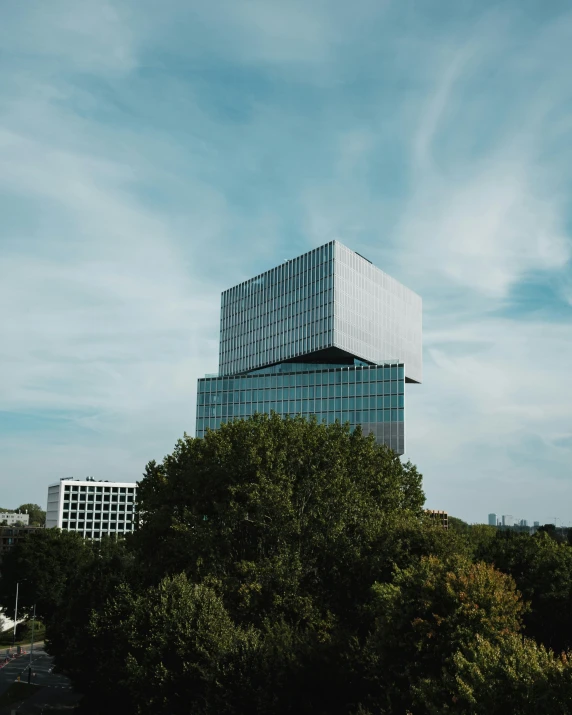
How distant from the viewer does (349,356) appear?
158875mm

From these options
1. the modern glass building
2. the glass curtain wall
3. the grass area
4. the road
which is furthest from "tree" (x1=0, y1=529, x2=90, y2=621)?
the modern glass building

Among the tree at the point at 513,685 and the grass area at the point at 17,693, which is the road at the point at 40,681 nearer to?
the grass area at the point at 17,693

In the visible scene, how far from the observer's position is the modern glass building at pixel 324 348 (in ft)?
496

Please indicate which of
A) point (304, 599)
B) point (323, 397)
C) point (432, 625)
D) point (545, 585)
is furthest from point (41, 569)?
point (432, 625)

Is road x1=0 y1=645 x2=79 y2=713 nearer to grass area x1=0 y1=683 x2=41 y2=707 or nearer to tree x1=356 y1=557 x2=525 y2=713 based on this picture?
grass area x1=0 y1=683 x2=41 y2=707

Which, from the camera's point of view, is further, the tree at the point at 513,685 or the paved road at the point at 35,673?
the paved road at the point at 35,673

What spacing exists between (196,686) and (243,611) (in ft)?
26.3

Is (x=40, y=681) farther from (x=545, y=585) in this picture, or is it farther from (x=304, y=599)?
(x=545, y=585)

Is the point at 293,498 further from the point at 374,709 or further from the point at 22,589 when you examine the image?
the point at 22,589

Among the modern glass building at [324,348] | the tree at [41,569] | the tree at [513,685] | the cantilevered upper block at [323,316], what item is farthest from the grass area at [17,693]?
the cantilevered upper block at [323,316]

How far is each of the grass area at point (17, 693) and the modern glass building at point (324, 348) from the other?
74.8m

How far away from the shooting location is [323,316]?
15512 cm

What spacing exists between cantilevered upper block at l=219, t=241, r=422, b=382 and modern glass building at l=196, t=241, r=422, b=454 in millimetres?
217

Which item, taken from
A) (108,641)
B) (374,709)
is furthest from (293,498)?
(374,709)
